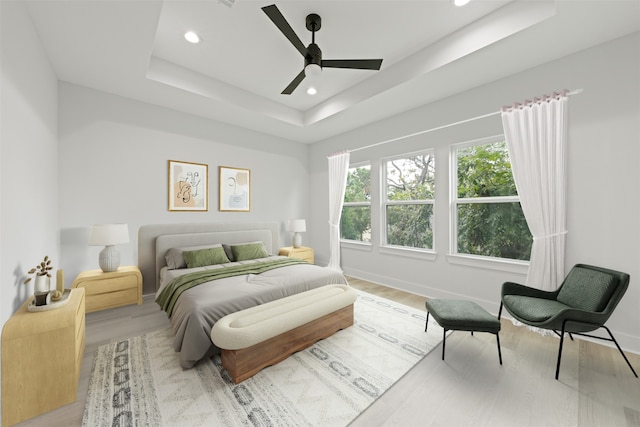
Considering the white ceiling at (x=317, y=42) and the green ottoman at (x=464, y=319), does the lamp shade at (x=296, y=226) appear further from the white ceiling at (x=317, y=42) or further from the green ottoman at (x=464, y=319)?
the green ottoman at (x=464, y=319)

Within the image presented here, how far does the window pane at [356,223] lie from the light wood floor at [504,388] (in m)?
2.45

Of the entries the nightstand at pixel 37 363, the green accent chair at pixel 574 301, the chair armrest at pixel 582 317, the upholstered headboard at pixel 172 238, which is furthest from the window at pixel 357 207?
the nightstand at pixel 37 363

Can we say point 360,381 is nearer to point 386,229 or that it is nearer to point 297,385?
point 297,385

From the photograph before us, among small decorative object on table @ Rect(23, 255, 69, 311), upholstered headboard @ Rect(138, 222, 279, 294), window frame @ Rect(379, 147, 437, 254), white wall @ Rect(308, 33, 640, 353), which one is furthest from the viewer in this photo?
window frame @ Rect(379, 147, 437, 254)

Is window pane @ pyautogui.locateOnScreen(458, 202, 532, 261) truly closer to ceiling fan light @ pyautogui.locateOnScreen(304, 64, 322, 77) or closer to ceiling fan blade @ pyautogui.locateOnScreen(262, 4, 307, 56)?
ceiling fan light @ pyautogui.locateOnScreen(304, 64, 322, 77)

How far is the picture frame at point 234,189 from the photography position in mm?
4379

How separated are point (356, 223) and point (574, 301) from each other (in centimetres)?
321

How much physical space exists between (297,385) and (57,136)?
388 cm

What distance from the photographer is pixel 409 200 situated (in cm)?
411

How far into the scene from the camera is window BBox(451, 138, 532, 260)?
3.02 meters

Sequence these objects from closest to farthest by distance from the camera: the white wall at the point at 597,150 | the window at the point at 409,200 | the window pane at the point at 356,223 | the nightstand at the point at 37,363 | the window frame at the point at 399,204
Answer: the nightstand at the point at 37,363, the white wall at the point at 597,150, the window frame at the point at 399,204, the window at the point at 409,200, the window pane at the point at 356,223

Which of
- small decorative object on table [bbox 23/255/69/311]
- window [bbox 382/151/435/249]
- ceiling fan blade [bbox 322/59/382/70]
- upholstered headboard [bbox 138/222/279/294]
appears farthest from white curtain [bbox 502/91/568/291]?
small decorative object on table [bbox 23/255/69/311]

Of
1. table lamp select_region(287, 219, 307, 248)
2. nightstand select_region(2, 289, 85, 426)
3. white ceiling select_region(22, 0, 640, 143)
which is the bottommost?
nightstand select_region(2, 289, 85, 426)

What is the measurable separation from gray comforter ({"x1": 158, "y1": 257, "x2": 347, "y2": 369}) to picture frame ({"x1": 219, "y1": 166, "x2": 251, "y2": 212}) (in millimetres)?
1634
